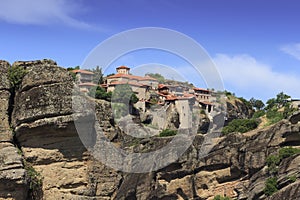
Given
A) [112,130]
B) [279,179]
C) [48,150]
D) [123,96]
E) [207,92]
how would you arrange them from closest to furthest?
[48,150], [112,130], [279,179], [123,96], [207,92]

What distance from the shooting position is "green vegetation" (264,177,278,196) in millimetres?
49438

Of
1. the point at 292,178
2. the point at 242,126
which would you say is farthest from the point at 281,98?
the point at 292,178

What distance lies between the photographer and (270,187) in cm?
5003

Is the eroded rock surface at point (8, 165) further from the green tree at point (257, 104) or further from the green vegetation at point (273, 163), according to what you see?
the green tree at point (257, 104)

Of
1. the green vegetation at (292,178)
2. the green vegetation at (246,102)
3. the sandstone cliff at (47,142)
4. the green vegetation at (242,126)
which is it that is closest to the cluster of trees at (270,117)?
the green vegetation at (242,126)

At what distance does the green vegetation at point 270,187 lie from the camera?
4944 centimetres

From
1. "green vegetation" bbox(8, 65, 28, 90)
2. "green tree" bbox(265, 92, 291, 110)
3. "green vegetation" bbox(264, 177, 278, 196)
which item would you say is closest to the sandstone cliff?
"green vegetation" bbox(8, 65, 28, 90)

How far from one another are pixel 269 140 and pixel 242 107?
206 feet

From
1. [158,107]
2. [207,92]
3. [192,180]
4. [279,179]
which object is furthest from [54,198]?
[207,92]

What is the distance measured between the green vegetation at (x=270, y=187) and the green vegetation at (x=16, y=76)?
1635 inches

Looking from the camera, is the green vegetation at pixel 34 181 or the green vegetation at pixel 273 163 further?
the green vegetation at pixel 273 163

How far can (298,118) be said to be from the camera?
59125mm

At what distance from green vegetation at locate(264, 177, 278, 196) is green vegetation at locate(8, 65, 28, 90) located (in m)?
41.5

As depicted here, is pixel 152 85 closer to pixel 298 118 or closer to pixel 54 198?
pixel 298 118
